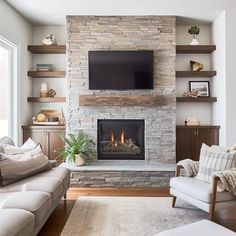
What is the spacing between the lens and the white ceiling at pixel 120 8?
459 centimetres

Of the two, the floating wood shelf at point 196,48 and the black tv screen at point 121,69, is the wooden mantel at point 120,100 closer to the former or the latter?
the black tv screen at point 121,69

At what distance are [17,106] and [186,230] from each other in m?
3.88

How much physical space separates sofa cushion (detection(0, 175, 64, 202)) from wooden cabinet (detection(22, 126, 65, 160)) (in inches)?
81.1

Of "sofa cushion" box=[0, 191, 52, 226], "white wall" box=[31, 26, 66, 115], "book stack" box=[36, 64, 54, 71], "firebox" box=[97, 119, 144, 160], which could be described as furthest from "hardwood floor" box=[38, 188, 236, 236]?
"book stack" box=[36, 64, 54, 71]

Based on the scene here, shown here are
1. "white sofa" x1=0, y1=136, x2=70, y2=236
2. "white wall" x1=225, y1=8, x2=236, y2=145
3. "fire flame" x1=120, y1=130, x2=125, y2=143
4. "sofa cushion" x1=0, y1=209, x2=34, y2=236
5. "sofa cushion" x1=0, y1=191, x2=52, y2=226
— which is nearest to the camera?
"sofa cushion" x1=0, y1=209, x2=34, y2=236

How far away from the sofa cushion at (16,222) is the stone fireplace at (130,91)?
3001mm

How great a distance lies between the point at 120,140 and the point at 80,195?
1.38 metres

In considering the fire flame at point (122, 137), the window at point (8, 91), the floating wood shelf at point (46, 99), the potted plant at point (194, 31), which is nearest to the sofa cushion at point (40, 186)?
the window at point (8, 91)

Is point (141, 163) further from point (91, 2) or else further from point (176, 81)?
point (91, 2)

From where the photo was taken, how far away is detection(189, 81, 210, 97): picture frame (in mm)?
5552

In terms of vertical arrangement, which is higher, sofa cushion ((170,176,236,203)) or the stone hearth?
sofa cushion ((170,176,236,203))

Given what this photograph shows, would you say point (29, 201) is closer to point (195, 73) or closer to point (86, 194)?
point (86, 194)

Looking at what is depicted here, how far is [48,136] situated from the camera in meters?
5.36

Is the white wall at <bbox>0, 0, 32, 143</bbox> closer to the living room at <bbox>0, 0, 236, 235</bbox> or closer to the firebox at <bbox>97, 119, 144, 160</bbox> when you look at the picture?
the living room at <bbox>0, 0, 236, 235</bbox>
